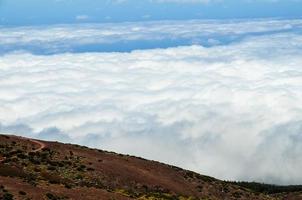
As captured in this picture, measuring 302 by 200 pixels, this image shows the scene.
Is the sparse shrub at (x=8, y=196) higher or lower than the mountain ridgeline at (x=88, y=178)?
lower

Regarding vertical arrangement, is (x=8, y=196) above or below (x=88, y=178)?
below

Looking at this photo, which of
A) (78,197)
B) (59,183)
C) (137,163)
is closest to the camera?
(78,197)

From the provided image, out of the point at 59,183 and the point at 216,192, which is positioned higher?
the point at 216,192

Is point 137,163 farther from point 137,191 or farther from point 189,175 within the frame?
point 137,191

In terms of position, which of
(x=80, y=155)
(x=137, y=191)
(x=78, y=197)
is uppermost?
(x=80, y=155)

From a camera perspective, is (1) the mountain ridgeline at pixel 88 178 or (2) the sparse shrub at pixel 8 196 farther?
(1) the mountain ridgeline at pixel 88 178

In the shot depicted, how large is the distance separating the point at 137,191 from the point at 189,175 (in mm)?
21850

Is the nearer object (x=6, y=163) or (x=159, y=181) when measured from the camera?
(x=6, y=163)

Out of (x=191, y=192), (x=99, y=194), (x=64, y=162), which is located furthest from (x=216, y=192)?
(x=99, y=194)

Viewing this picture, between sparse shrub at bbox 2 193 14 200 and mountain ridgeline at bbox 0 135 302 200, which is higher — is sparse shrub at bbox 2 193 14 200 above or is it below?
below

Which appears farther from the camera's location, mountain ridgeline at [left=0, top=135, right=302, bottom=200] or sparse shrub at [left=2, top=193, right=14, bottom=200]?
mountain ridgeline at [left=0, top=135, right=302, bottom=200]

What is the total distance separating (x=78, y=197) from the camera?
57406mm

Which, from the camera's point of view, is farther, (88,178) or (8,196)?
(88,178)

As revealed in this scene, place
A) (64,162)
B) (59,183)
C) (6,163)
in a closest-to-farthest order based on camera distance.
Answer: (59,183), (6,163), (64,162)
